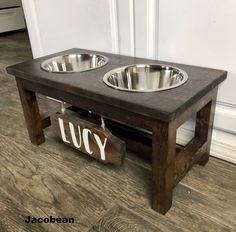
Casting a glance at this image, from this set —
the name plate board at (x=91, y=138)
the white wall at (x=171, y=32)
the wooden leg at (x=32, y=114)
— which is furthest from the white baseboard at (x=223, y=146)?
the wooden leg at (x=32, y=114)

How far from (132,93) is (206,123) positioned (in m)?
0.31

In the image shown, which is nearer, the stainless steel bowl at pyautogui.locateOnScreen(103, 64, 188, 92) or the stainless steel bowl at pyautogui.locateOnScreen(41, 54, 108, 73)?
the stainless steel bowl at pyautogui.locateOnScreen(103, 64, 188, 92)

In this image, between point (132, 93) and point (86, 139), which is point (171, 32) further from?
point (86, 139)

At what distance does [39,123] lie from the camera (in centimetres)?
110

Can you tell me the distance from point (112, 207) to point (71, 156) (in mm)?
314

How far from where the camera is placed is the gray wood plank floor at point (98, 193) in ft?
2.47

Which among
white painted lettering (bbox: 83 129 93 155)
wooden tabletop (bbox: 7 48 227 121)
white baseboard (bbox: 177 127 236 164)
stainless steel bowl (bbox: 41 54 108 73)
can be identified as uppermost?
wooden tabletop (bbox: 7 48 227 121)

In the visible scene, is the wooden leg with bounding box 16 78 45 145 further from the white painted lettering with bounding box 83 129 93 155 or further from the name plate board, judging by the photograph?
the white painted lettering with bounding box 83 129 93 155

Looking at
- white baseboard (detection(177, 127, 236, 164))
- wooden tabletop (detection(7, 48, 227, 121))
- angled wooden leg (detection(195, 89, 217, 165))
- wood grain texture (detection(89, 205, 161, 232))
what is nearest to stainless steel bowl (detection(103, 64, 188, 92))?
wooden tabletop (detection(7, 48, 227, 121))

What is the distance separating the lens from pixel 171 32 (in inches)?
35.9

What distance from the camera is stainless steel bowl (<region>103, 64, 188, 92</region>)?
867mm

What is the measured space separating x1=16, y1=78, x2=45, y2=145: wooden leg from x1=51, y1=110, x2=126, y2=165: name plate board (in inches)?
4.6

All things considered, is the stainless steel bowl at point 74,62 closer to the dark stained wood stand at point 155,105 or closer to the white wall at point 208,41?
the dark stained wood stand at point 155,105

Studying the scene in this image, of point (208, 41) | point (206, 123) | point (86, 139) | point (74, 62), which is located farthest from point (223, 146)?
point (74, 62)
